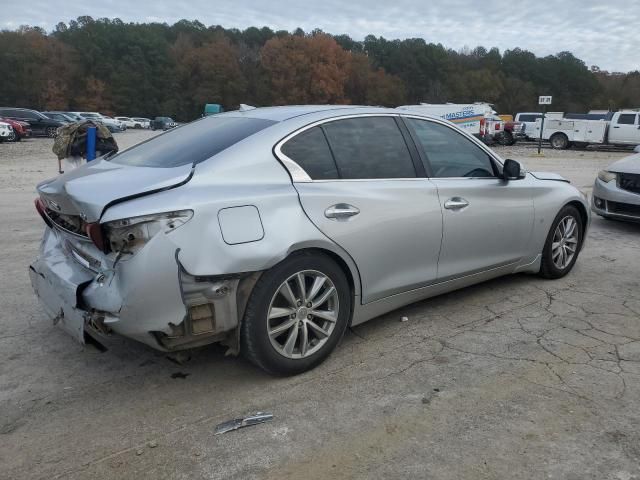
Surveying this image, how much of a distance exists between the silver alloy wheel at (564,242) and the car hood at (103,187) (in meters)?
3.50

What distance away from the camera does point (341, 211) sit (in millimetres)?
3338

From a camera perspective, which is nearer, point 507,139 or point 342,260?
point 342,260

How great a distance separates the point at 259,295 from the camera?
2961 mm

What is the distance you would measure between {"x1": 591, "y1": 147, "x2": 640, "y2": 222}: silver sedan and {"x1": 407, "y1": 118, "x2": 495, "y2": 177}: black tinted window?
12.6ft

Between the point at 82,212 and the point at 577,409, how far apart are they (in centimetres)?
276

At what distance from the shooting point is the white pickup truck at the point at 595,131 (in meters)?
28.1

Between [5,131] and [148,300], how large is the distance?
92.5 feet

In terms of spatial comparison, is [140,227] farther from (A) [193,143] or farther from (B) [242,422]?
(B) [242,422]

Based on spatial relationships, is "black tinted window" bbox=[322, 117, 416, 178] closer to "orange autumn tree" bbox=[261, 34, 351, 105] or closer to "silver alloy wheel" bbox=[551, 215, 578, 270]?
"silver alloy wheel" bbox=[551, 215, 578, 270]

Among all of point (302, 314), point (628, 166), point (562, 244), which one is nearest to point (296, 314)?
point (302, 314)

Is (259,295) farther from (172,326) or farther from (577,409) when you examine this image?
(577,409)

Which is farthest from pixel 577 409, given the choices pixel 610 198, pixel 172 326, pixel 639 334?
pixel 610 198

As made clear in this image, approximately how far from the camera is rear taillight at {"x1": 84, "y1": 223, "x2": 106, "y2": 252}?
2750mm

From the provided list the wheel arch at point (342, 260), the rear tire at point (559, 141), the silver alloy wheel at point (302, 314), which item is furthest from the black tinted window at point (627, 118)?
the silver alloy wheel at point (302, 314)
